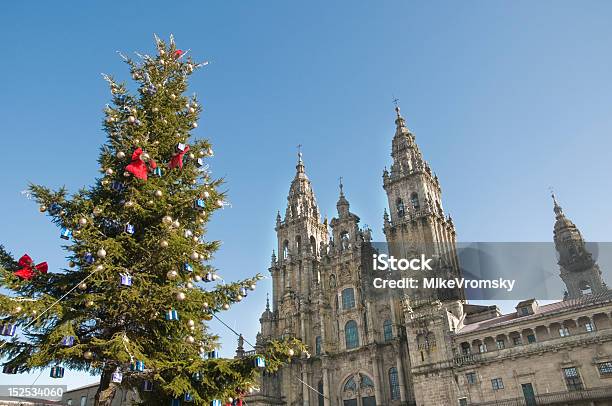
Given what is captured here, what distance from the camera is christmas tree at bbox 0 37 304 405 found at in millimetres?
11977

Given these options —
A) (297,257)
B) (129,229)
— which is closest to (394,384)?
(297,257)

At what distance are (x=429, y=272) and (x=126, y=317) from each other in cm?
3711

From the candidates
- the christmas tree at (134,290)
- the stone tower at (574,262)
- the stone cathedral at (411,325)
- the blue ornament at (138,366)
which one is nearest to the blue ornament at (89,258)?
the christmas tree at (134,290)

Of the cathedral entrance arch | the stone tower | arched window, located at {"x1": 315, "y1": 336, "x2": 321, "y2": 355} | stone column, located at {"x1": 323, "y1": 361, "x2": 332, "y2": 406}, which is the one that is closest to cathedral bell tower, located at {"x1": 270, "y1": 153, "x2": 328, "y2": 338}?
arched window, located at {"x1": 315, "y1": 336, "x2": 321, "y2": 355}

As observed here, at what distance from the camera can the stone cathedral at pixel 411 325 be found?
32.6 metres

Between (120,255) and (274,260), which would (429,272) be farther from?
(120,255)

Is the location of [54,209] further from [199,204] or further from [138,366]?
[138,366]

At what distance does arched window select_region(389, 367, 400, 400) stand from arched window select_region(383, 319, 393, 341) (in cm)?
312

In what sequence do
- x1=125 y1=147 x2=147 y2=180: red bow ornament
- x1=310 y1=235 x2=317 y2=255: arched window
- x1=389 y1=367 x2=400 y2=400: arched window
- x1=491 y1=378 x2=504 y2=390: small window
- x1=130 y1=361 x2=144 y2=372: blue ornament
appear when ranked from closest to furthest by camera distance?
x1=130 y1=361 x2=144 y2=372: blue ornament
x1=125 y1=147 x2=147 y2=180: red bow ornament
x1=491 y1=378 x2=504 y2=390: small window
x1=389 y1=367 x2=400 y2=400: arched window
x1=310 y1=235 x2=317 y2=255: arched window

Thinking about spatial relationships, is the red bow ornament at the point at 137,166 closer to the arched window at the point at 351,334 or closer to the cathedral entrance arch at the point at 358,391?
the cathedral entrance arch at the point at 358,391

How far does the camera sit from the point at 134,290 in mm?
12562

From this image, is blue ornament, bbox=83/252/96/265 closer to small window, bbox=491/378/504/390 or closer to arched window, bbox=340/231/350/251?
small window, bbox=491/378/504/390

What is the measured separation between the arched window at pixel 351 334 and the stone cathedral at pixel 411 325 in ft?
0.34

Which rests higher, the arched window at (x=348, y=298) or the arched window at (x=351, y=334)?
the arched window at (x=348, y=298)
